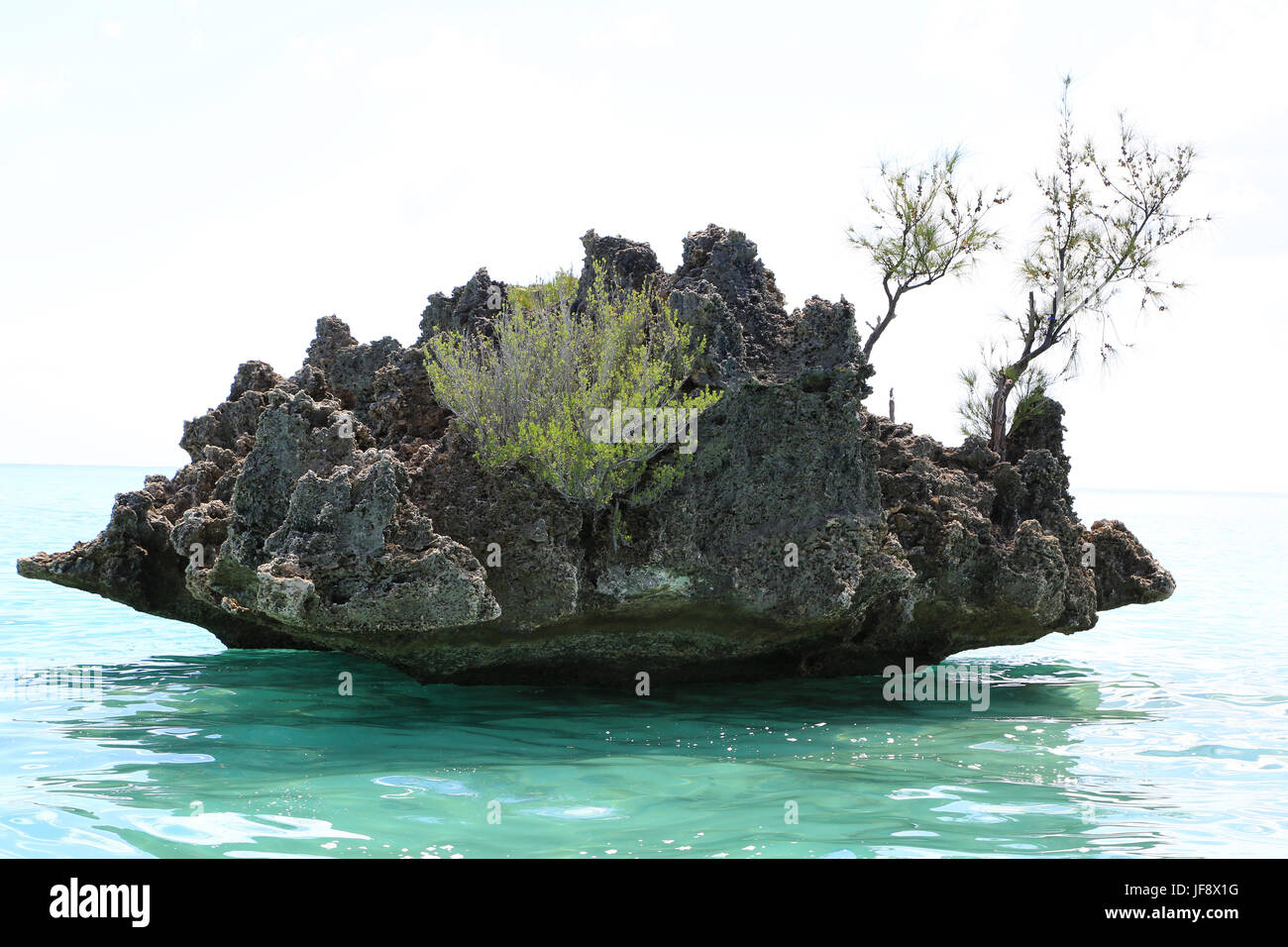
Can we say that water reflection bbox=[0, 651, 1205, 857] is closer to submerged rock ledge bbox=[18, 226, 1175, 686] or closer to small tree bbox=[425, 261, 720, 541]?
submerged rock ledge bbox=[18, 226, 1175, 686]

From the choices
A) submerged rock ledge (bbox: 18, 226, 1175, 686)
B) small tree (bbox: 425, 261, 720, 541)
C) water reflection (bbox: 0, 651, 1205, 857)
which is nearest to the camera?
water reflection (bbox: 0, 651, 1205, 857)

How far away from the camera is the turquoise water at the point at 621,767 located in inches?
254

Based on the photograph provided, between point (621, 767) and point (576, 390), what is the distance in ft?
12.1

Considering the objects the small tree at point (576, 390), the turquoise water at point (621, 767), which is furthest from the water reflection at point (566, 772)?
the small tree at point (576, 390)

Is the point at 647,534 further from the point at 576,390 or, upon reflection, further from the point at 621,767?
the point at 621,767

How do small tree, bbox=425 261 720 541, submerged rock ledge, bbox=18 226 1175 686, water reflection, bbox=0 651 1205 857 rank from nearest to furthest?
water reflection, bbox=0 651 1205 857 < submerged rock ledge, bbox=18 226 1175 686 < small tree, bbox=425 261 720 541

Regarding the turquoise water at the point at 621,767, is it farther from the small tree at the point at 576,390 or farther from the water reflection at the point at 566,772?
the small tree at the point at 576,390

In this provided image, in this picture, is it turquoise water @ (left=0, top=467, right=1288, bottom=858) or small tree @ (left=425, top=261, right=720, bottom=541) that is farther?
small tree @ (left=425, top=261, right=720, bottom=541)

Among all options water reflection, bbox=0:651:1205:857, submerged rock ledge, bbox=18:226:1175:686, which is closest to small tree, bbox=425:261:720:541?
submerged rock ledge, bbox=18:226:1175:686

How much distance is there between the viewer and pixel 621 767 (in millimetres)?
8164

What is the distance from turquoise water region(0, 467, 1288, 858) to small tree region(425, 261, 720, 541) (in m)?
2.53

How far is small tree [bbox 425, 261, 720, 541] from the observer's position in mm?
9633
